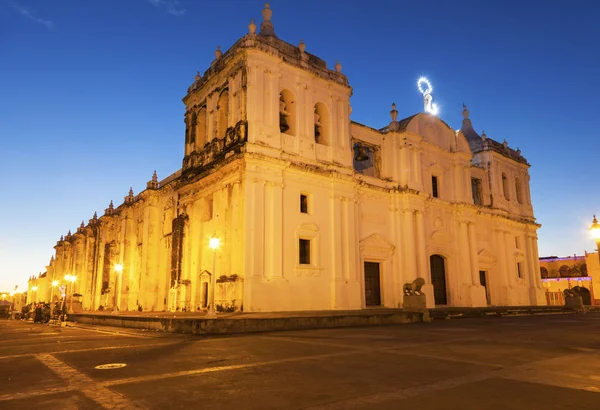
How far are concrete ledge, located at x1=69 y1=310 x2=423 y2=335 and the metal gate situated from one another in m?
7.71

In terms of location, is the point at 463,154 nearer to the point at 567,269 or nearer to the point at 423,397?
the point at 423,397

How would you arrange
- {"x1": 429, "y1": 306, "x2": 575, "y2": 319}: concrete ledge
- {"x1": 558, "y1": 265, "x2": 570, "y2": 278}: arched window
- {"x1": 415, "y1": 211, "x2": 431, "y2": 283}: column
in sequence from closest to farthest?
{"x1": 429, "y1": 306, "x2": 575, "y2": 319}: concrete ledge
{"x1": 415, "y1": 211, "x2": 431, "y2": 283}: column
{"x1": 558, "y1": 265, "x2": 570, "y2": 278}: arched window

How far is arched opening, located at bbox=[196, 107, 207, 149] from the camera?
1139 inches

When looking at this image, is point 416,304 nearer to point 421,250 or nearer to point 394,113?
point 421,250

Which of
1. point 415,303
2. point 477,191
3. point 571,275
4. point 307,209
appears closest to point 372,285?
point 415,303

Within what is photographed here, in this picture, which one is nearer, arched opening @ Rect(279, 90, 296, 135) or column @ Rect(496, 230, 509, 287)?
arched opening @ Rect(279, 90, 296, 135)

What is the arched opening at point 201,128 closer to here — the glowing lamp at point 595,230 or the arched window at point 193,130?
the arched window at point 193,130

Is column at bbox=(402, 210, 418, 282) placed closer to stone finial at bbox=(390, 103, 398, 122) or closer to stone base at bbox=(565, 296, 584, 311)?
stone finial at bbox=(390, 103, 398, 122)

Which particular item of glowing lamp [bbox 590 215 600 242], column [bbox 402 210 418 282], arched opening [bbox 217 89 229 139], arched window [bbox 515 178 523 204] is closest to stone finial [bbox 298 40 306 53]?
arched opening [bbox 217 89 229 139]

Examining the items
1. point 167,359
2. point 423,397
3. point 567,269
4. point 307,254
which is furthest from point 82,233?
point 567,269

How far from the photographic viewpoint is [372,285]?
27469 millimetres

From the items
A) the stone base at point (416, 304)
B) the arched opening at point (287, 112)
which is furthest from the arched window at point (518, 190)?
the arched opening at point (287, 112)

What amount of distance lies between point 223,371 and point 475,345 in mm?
6082

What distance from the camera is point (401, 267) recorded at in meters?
28.2
